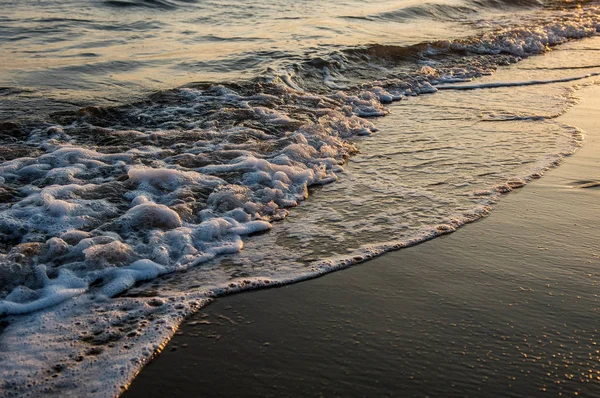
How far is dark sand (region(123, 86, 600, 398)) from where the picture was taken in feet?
8.45

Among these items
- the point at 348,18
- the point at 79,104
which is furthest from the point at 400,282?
the point at 348,18

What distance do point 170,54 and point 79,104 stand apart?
2693 mm

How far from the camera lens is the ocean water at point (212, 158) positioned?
318 cm

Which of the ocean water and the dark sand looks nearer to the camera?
the dark sand

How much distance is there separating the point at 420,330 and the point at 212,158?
2733 millimetres

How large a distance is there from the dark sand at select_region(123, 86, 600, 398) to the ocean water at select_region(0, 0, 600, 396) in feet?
0.58

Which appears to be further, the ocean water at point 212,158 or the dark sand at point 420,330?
the ocean water at point 212,158

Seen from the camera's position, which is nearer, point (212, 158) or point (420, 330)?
point (420, 330)

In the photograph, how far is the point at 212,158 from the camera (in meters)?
5.18

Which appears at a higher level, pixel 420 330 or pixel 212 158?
pixel 212 158

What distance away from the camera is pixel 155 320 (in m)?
3.03

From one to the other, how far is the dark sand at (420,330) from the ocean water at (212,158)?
0.18m

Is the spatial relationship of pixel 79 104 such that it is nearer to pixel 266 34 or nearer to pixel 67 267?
pixel 67 267

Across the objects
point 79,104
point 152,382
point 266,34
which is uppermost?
point 266,34
